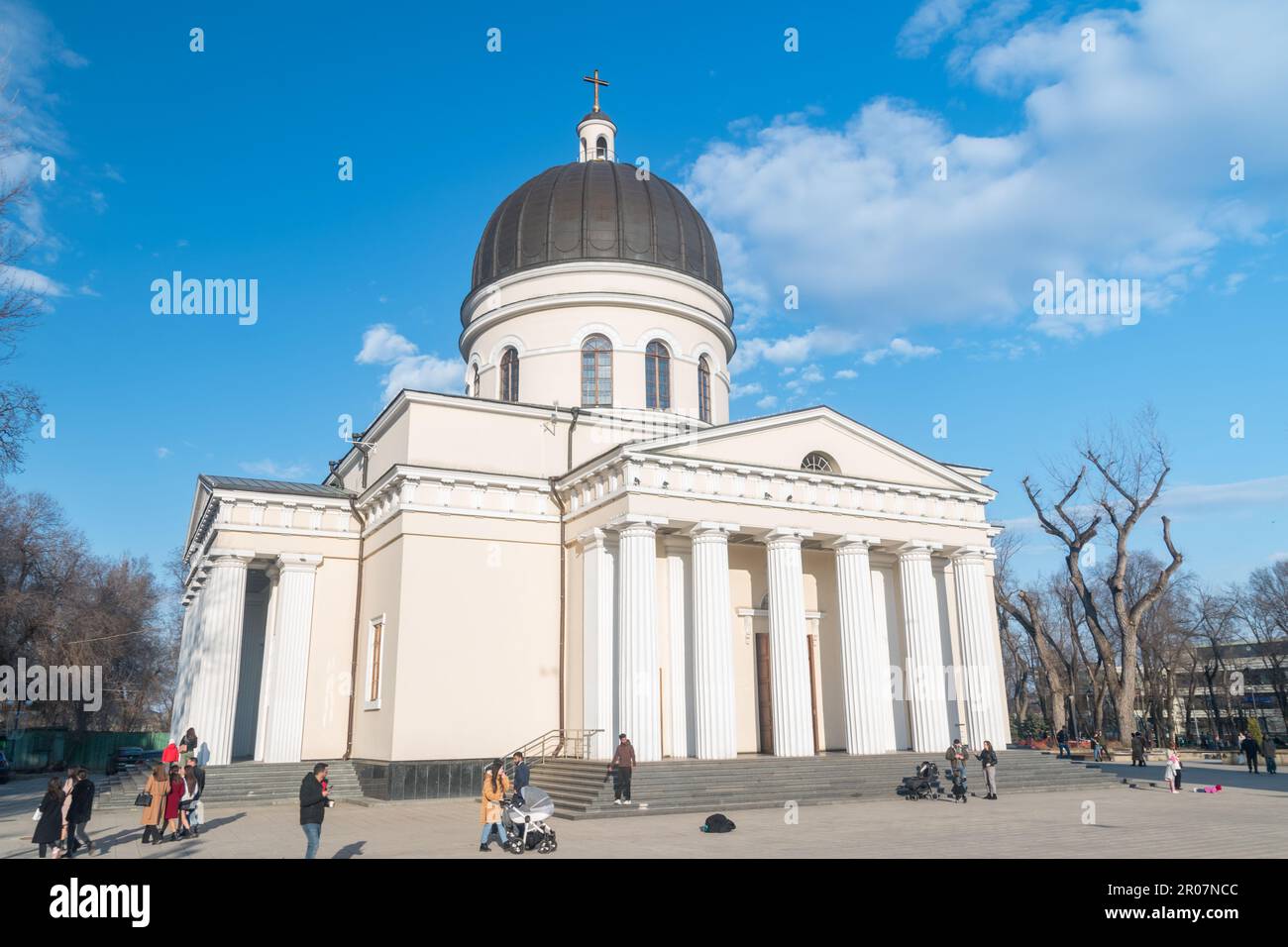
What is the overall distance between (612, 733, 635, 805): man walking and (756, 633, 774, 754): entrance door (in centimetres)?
682

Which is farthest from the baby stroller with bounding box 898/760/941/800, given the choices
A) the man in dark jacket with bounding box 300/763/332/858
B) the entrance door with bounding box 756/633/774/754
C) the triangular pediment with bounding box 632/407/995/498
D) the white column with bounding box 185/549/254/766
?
the white column with bounding box 185/549/254/766

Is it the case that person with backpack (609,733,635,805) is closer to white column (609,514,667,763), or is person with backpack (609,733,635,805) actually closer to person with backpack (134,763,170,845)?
white column (609,514,667,763)

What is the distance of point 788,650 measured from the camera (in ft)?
68.4

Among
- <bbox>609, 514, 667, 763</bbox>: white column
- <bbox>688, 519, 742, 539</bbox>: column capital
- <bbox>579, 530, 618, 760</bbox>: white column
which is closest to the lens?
<bbox>609, 514, 667, 763</bbox>: white column

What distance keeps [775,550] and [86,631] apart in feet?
94.6

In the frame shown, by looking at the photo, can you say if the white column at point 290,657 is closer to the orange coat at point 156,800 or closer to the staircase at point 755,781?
the staircase at point 755,781

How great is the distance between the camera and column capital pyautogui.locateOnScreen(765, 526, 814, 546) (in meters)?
21.7

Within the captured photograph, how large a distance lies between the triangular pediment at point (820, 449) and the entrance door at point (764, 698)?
4857 millimetres

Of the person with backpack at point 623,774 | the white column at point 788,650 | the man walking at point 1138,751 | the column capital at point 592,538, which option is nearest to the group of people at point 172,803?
the person with backpack at point 623,774

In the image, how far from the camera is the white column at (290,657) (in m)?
22.0
